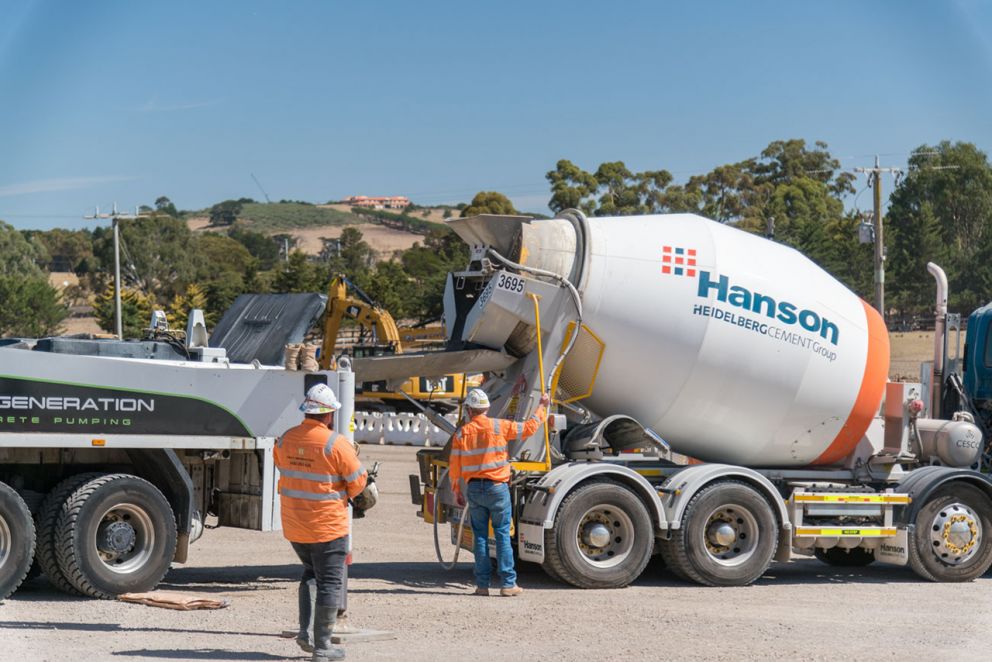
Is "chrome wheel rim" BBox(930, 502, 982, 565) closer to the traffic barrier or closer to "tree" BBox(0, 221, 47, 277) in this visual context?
the traffic barrier

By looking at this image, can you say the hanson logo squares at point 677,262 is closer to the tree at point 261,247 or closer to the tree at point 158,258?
the tree at point 158,258

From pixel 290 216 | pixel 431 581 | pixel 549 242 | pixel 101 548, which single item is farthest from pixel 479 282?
pixel 290 216

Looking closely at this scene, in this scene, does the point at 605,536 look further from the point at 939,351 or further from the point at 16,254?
the point at 16,254

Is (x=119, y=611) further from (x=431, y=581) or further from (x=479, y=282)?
(x=479, y=282)

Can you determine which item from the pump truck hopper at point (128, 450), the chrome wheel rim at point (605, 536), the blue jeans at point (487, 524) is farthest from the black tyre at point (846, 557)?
the pump truck hopper at point (128, 450)

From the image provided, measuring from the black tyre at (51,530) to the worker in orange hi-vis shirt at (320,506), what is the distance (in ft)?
9.83

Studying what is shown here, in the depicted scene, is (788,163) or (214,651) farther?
(788,163)

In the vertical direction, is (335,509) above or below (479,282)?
below

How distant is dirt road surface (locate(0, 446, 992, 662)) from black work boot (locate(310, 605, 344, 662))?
367mm

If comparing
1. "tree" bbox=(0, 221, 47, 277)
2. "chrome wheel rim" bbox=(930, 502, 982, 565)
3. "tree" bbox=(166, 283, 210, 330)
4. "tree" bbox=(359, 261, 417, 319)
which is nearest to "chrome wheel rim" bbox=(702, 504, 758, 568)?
"chrome wheel rim" bbox=(930, 502, 982, 565)

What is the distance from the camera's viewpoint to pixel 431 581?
12.8 metres

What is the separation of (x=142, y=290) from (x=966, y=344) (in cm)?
7236

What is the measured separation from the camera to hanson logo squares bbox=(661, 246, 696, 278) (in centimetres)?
1284

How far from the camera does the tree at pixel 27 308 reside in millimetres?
54312
